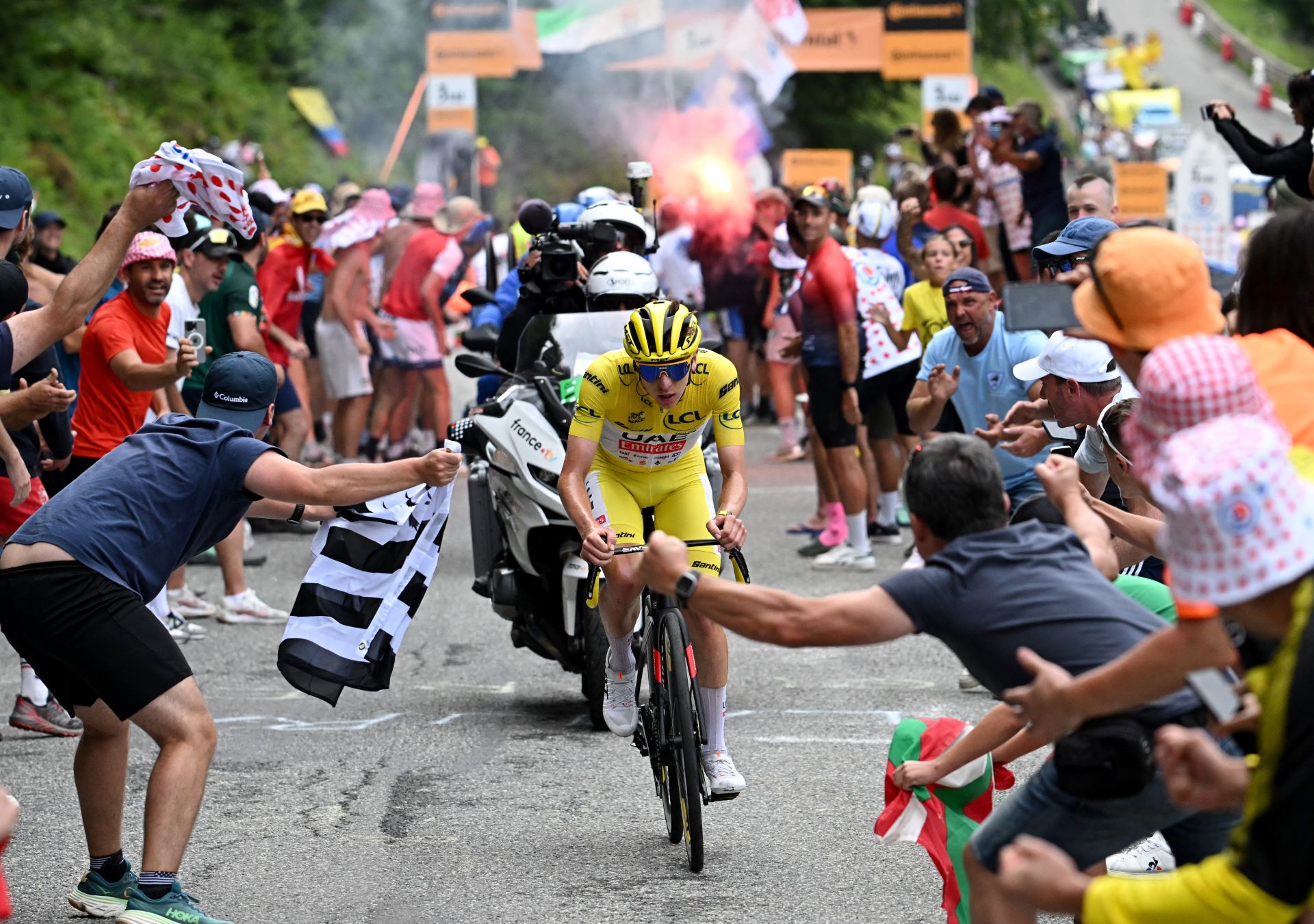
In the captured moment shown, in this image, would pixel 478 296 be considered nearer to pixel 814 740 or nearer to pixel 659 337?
pixel 814 740

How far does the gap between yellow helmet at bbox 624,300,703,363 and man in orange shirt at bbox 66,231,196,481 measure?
301cm

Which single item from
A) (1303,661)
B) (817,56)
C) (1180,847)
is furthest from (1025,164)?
(817,56)

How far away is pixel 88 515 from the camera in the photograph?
5.04 m

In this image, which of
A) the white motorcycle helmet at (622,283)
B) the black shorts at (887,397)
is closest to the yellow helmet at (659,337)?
the white motorcycle helmet at (622,283)

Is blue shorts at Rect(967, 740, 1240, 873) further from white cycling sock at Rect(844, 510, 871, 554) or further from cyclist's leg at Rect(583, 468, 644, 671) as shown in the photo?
white cycling sock at Rect(844, 510, 871, 554)

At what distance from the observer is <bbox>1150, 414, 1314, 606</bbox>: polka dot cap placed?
2.76 meters

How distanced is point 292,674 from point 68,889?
3.11 feet

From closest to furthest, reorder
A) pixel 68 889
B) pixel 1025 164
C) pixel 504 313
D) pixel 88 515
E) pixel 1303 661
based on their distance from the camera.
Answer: pixel 1303 661
pixel 88 515
pixel 68 889
pixel 504 313
pixel 1025 164

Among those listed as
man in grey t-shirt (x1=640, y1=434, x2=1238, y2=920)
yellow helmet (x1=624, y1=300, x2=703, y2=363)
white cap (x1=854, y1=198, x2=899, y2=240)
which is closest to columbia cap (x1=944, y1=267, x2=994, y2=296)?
yellow helmet (x1=624, y1=300, x2=703, y2=363)

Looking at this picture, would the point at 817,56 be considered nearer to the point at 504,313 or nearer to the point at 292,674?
the point at 504,313

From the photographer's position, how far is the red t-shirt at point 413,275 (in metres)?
15.3

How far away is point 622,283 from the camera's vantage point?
317 inches

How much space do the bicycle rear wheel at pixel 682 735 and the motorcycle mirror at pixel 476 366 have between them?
2.48m

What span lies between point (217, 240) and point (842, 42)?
900 inches
